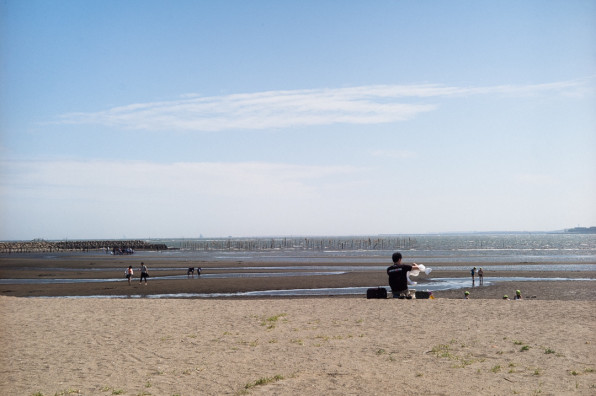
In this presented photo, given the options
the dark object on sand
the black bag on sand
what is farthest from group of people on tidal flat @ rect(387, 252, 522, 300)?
the black bag on sand

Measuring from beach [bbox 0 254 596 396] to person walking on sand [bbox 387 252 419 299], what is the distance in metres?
0.54

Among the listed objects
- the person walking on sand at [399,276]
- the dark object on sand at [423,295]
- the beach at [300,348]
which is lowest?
the beach at [300,348]

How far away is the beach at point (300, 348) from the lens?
30.6 feet

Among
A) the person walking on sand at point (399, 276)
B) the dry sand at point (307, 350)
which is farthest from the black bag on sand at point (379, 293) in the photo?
the dry sand at point (307, 350)

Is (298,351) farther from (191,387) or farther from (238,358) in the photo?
(191,387)

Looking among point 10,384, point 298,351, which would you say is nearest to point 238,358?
point 298,351

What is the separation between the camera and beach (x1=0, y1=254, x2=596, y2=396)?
9.31m

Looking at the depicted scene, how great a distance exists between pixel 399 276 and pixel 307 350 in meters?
6.73

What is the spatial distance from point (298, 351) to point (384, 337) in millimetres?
2539

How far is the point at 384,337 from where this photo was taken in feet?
43.3

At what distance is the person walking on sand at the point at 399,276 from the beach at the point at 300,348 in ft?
1.78

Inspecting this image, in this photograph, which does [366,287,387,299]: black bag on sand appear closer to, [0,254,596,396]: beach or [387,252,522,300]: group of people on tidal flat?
[0,254,596,396]: beach

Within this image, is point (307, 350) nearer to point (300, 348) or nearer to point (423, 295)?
point (300, 348)

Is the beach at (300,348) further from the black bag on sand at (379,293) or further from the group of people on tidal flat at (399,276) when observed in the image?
the black bag on sand at (379,293)
